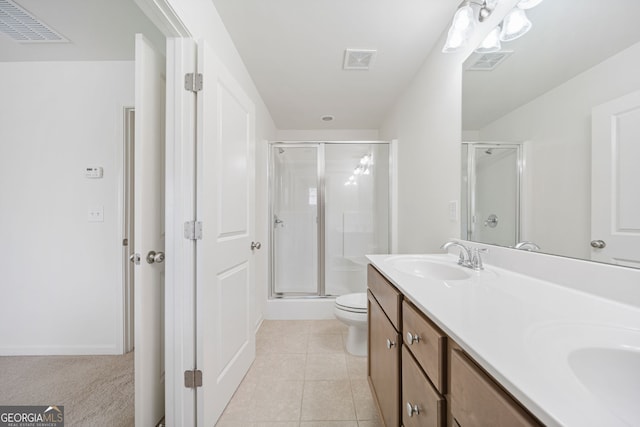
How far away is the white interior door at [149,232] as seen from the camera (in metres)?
1.13

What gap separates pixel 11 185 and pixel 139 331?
6.19 feet

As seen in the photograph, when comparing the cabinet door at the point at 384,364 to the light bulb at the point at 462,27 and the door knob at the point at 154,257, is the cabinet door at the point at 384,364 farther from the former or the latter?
the light bulb at the point at 462,27

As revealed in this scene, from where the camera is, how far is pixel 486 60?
126 cm

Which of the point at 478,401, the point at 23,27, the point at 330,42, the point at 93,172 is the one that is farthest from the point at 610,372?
the point at 23,27

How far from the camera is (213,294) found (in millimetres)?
1278

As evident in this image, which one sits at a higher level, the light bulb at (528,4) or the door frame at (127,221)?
the light bulb at (528,4)

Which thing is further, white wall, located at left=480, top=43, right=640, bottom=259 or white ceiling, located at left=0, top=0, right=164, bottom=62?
white ceiling, located at left=0, top=0, right=164, bottom=62

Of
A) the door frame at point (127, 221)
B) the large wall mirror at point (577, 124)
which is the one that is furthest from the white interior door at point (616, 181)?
the door frame at point (127, 221)

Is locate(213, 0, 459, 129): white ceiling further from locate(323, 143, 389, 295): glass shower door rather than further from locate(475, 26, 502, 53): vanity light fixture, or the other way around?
locate(323, 143, 389, 295): glass shower door

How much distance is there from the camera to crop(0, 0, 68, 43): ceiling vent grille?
4.66ft

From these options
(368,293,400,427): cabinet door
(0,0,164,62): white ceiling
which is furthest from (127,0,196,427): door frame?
(368,293,400,427): cabinet door

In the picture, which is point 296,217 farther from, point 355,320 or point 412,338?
point 412,338

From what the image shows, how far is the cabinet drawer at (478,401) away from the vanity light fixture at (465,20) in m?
1.49

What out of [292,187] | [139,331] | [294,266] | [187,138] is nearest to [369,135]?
[292,187]
